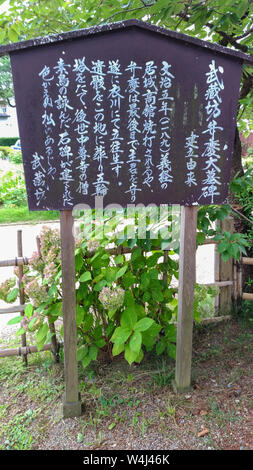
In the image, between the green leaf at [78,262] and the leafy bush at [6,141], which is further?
the leafy bush at [6,141]

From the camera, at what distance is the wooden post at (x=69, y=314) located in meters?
1.99

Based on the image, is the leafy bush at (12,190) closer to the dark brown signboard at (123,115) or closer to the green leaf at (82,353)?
the green leaf at (82,353)

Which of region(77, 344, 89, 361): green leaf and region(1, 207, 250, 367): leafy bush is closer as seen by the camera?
region(1, 207, 250, 367): leafy bush

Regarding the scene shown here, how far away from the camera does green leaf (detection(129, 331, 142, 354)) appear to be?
1930mm

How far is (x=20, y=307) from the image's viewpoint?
269 cm

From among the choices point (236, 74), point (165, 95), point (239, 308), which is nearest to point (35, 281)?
point (165, 95)

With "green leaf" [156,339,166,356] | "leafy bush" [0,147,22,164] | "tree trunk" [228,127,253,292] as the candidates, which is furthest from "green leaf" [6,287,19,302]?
"leafy bush" [0,147,22,164]

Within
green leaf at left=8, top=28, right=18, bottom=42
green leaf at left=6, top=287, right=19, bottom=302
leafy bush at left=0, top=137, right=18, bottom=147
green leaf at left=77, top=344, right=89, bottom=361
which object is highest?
leafy bush at left=0, top=137, right=18, bottom=147

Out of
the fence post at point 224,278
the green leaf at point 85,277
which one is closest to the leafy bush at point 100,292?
the green leaf at point 85,277

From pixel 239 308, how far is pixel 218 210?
1.41 meters

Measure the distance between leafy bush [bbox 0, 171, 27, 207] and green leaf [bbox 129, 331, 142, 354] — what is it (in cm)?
791

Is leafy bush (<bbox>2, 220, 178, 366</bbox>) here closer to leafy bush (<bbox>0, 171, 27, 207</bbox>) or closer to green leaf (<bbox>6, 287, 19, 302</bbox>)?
green leaf (<bbox>6, 287, 19, 302</bbox>)

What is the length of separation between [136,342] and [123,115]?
1347 millimetres

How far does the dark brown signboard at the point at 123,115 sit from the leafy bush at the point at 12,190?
7.76m
